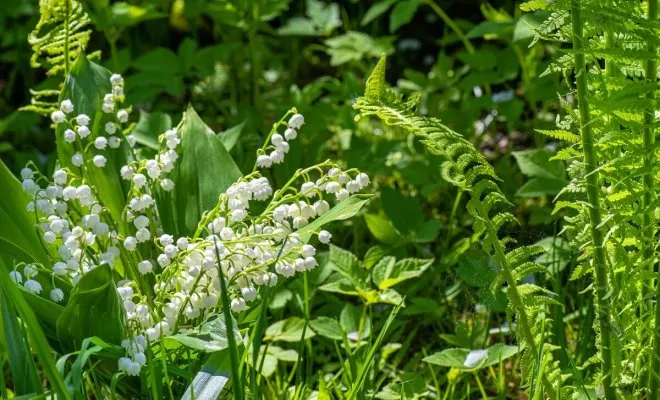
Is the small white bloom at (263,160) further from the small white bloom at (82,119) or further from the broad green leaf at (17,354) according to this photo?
the broad green leaf at (17,354)

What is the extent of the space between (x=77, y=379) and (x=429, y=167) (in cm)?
135

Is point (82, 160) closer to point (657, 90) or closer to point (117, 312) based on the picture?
point (117, 312)

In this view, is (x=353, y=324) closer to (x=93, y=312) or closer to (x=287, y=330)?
(x=287, y=330)

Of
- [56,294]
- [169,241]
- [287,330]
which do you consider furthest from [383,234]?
[56,294]

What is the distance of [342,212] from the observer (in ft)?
4.76

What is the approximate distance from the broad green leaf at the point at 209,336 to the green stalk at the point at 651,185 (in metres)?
0.59

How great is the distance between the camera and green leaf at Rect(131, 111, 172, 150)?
84.1 inches

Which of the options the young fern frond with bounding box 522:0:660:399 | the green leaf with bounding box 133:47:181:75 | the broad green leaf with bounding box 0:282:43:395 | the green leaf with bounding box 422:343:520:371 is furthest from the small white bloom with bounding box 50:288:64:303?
the green leaf with bounding box 133:47:181:75

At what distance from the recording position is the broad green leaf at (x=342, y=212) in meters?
1.44

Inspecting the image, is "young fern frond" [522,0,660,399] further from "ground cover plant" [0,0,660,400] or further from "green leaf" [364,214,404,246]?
"green leaf" [364,214,404,246]

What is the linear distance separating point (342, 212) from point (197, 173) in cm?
43

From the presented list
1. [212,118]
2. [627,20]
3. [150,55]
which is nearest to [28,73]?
[212,118]

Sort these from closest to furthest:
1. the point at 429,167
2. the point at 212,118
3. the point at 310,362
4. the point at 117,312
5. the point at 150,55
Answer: the point at 117,312, the point at 310,362, the point at 429,167, the point at 150,55, the point at 212,118

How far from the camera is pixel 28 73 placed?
3473 millimetres
